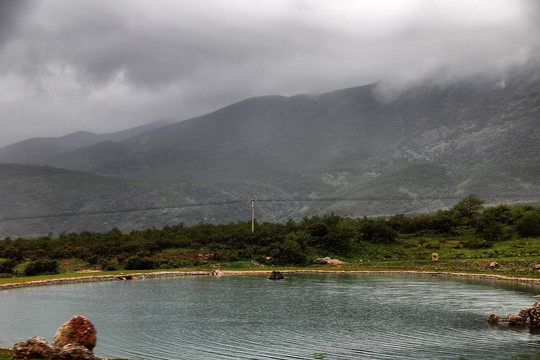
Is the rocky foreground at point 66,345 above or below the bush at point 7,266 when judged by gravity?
above

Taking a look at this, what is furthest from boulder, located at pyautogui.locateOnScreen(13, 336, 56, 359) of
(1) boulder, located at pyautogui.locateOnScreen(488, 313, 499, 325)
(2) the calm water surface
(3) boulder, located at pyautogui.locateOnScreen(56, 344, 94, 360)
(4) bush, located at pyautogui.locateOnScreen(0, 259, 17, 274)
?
(4) bush, located at pyautogui.locateOnScreen(0, 259, 17, 274)

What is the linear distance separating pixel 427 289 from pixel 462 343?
2390 centimetres

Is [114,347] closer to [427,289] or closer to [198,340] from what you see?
[198,340]

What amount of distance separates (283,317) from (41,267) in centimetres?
4511

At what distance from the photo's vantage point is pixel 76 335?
71.0ft

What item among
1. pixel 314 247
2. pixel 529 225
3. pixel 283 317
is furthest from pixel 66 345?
pixel 529 225

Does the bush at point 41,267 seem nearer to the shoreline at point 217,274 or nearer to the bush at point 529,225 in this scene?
the shoreline at point 217,274

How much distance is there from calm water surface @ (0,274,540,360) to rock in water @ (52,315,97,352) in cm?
276

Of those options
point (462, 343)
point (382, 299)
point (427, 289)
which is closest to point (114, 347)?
point (462, 343)

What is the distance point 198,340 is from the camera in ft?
90.8

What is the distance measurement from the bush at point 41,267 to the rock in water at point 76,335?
49.3 metres

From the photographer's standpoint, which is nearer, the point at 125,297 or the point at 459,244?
the point at 125,297

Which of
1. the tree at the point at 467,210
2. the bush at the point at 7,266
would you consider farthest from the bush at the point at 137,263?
the tree at the point at 467,210

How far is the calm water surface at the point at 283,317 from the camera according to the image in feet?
82.2
